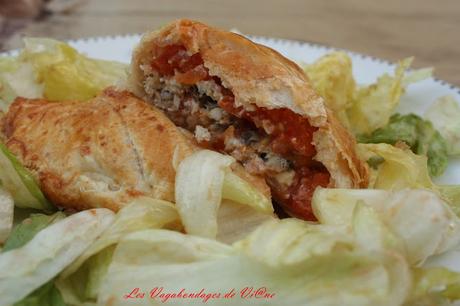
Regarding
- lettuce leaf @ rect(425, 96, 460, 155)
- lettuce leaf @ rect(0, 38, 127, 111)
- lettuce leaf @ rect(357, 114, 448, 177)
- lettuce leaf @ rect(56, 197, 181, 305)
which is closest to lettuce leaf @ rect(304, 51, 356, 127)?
lettuce leaf @ rect(357, 114, 448, 177)

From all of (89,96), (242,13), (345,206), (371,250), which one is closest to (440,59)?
(242,13)

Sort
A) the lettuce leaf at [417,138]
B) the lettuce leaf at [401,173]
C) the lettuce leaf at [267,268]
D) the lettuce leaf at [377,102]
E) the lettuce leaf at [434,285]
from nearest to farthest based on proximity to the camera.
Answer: the lettuce leaf at [267,268] → the lettuce leaf at [434,285] → the lettuce leaf at [401,173] → the lettuce leaf at [417,138] → the lettuce leaf at [377,102]

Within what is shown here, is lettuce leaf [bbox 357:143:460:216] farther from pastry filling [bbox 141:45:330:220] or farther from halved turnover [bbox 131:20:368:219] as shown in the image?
pastry filling [bbox 141:45:330:220]

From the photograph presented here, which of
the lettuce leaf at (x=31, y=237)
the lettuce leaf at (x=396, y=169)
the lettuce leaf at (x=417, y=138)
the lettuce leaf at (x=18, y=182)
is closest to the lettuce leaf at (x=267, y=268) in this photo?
the lettuce leaf at (x=31, y=237)

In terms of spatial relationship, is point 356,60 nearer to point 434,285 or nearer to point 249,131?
point 249,131

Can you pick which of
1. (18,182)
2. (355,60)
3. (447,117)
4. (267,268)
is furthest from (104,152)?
(355,60)

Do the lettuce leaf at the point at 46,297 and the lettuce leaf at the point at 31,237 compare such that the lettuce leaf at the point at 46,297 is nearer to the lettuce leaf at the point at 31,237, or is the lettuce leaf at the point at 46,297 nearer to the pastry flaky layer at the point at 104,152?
the lettuce leaf at the point at 31,237
